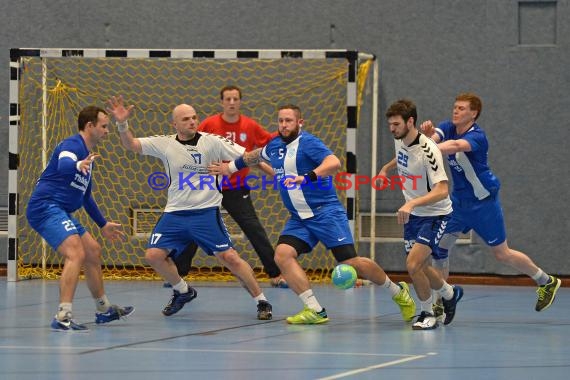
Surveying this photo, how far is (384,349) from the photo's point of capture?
26.7ft

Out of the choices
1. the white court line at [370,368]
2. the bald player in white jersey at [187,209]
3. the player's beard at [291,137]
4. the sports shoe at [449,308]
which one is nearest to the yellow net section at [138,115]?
the bald player in white jersey at [187,209]

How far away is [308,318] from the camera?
9.64 meters

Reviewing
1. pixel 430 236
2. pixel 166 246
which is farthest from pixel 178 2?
pixel 430 236

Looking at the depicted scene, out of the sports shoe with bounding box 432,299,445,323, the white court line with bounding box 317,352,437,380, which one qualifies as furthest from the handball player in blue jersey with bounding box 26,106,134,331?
the white court line with bounding box 317,352,437,380

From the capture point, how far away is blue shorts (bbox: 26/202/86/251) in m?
9.23

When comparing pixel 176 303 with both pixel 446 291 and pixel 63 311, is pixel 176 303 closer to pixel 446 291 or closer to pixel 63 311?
pixel 63 311

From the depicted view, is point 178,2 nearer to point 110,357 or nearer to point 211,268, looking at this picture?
point 211,268

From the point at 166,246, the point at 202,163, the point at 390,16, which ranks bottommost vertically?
the point at 166,246

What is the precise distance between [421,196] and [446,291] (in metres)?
0.88

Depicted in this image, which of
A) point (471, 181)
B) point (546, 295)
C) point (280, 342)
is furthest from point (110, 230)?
point (546, 295)

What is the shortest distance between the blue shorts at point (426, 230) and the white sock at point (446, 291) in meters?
0.32

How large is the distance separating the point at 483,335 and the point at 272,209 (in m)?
5.62

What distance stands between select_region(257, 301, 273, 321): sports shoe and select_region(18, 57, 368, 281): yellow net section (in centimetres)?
405

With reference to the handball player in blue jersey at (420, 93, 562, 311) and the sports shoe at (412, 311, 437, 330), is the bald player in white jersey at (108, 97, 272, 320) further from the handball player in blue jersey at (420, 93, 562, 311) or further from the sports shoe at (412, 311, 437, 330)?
the handball player in blue jersey at (420, 93, 562, 311)
